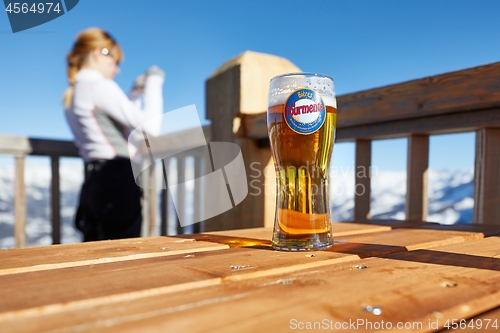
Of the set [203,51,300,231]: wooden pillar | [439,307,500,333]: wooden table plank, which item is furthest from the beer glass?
[203,51,300,231]: wooden pillar

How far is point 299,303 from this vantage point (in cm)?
33

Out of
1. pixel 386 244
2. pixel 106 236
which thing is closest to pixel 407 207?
pixel 386 244

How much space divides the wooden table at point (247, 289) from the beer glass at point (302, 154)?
6 centimetres

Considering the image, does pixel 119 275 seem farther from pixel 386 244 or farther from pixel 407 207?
pixel 407 207

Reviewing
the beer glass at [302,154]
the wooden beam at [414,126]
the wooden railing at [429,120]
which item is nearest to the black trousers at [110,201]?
→ the wooden beam at [414,126]

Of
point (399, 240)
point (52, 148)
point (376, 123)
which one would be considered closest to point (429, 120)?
point (376, 123)

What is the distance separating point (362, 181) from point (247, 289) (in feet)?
3.87

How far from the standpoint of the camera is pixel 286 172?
28.0 inches

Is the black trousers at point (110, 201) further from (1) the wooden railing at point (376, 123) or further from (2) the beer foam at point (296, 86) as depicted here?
(2) the beer foam at point (296, 86)

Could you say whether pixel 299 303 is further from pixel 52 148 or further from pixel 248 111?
pixel 52 148

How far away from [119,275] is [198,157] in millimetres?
1774

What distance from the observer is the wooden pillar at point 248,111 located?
162 cm

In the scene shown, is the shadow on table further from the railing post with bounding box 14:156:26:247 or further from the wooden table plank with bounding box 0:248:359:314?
the railing post with bounding box 14:156:26:247

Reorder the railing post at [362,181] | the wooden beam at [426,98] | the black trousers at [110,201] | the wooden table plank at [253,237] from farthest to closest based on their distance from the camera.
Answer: the black trousers at [110,201]
the railing post at [362,181]
the wooden beam at [426,98]
the wooden table plank at [253,237]
